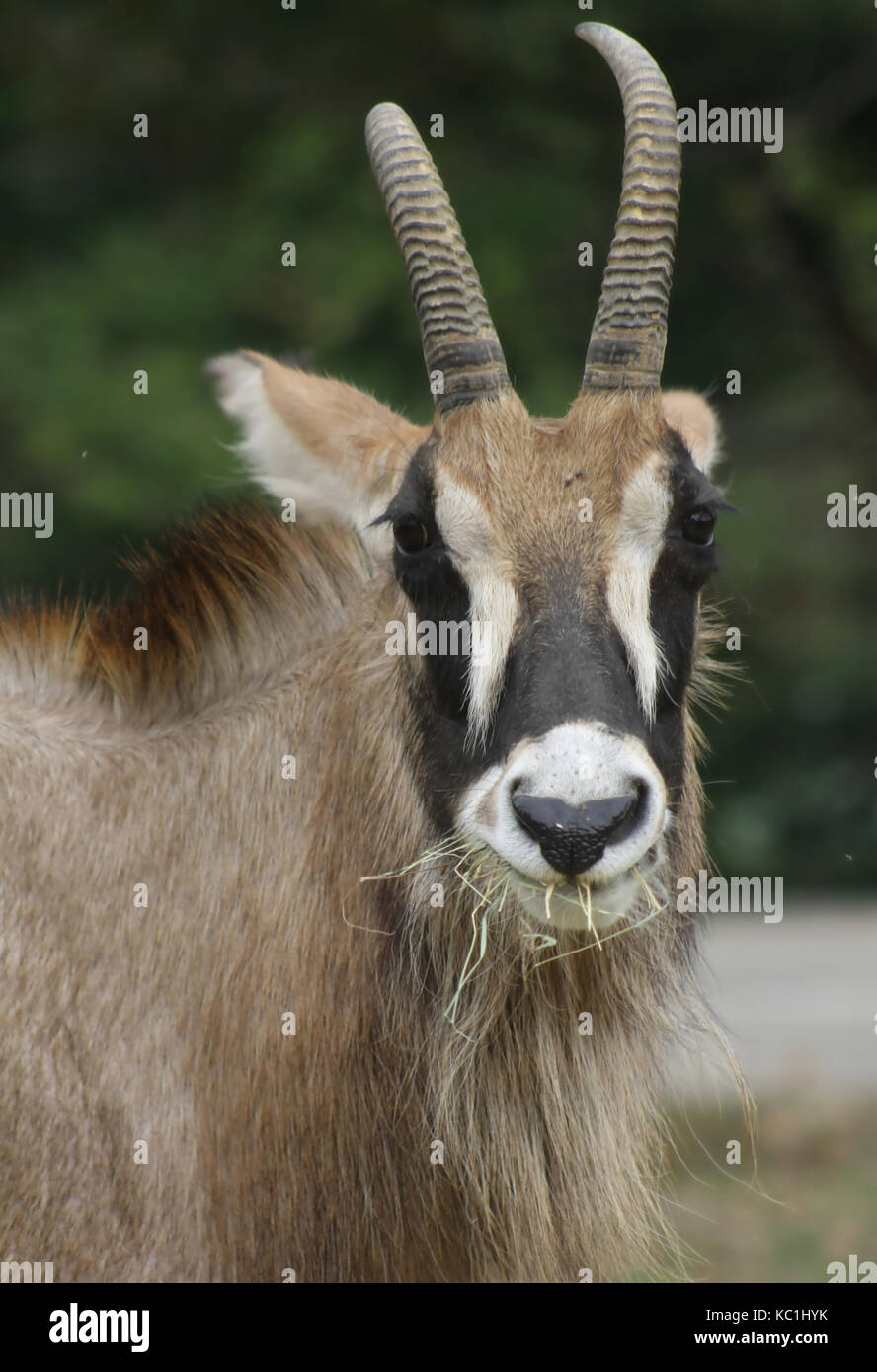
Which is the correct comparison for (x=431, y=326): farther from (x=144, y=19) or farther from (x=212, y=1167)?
(x=144, y=19)

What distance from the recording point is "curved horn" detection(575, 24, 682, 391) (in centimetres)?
439

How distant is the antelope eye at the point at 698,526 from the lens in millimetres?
4234

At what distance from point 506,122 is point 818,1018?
7519 millimetres

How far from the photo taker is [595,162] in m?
11.9

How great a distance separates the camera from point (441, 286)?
4.43 m

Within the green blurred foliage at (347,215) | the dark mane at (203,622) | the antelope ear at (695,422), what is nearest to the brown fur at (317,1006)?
the dark mane at (203,622)

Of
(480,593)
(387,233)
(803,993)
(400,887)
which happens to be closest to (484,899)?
(400,887)

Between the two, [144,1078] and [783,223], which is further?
[783,223]

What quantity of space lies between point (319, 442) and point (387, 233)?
7.20 m

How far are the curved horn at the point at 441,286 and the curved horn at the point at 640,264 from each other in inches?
11.7

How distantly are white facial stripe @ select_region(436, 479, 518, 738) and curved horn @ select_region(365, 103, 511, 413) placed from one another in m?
0.37

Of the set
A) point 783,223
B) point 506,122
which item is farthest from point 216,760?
point 783,223

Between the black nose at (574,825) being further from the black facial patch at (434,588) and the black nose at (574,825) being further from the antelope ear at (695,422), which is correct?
the antelope ear at (695,422)

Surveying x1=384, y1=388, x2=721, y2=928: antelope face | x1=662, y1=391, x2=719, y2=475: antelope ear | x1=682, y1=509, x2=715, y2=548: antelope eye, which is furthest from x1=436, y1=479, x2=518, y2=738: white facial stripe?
x1=662, y1=391, x2=719, y2=475: antelope ear
